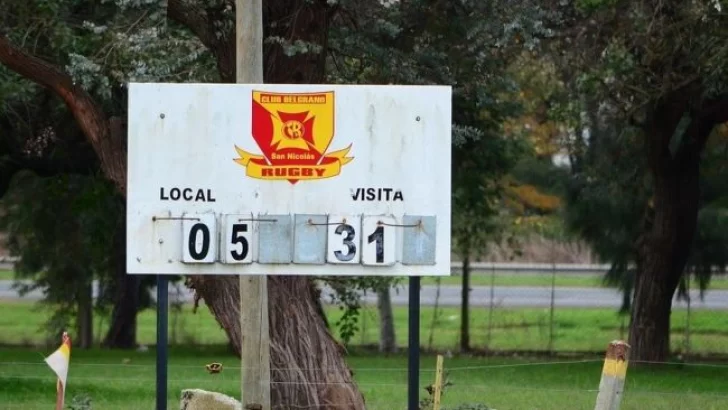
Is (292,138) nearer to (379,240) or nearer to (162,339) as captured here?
(379,240)

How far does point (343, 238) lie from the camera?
9492 mm

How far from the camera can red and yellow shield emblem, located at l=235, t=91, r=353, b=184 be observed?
9.50m

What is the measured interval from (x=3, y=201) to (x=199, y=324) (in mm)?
6602

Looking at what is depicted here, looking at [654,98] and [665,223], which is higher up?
[654,98]

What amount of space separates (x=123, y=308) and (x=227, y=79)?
1648cm

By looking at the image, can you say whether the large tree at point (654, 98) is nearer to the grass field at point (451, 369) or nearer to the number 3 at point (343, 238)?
the grass field at point (451, 369)

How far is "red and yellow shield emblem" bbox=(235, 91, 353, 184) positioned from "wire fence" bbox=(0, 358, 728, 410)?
2821 mm

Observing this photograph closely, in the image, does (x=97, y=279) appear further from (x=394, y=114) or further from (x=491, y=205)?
(x=394, y=114)

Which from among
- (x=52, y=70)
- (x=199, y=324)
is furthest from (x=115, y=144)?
(x=199, y=324)

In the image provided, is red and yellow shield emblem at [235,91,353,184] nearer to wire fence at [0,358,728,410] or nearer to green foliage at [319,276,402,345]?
wire fence at [0,358,728,410]

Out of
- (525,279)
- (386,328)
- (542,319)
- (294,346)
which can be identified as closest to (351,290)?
(386,328)

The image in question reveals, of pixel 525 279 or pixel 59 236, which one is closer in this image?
pixel 59 236

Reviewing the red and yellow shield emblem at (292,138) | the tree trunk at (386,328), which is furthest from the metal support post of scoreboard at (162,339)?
the tree trunk at (386,328)

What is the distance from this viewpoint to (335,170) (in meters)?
9.57
